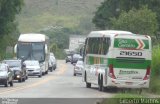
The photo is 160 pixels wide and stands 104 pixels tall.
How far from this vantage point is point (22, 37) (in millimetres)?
62844

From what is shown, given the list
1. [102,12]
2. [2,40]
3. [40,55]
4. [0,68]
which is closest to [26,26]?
[102,12]

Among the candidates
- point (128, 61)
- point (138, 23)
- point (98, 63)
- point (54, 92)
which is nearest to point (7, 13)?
point (138, 23)

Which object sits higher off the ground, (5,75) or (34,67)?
(5,75)

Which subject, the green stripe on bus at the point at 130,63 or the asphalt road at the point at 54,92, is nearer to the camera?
the asphalt road at the point at 54,92

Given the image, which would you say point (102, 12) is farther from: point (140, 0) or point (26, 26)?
point (26, 26)

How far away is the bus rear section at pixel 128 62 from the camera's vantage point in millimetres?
35219

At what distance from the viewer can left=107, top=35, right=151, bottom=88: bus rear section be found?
3522cm

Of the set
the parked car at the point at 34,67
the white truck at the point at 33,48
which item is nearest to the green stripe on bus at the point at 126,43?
the parked car at the point at 34,67

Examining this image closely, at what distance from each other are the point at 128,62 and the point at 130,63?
0.38 ft

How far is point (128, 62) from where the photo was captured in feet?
116

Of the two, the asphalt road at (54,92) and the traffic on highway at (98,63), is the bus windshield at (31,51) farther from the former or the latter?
the asphalt road at (54,92)

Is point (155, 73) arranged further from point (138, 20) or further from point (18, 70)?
point (138, 20)

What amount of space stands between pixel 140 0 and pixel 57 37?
116 metres

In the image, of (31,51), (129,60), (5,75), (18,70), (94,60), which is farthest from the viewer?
(31,51)
